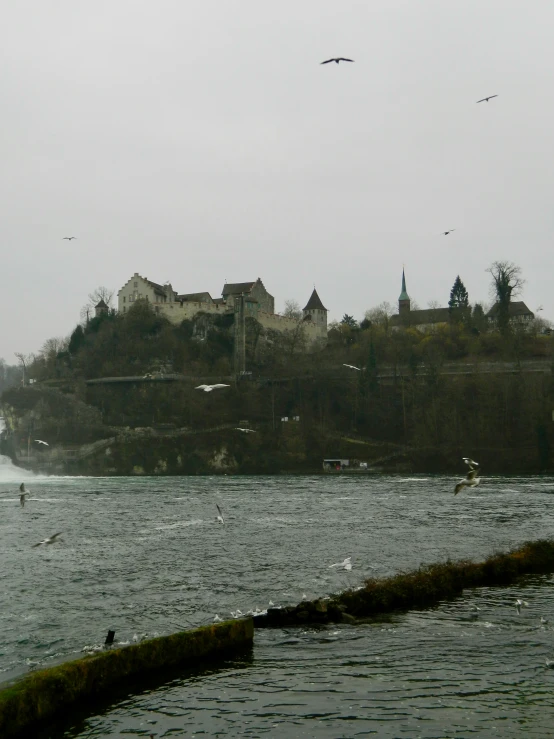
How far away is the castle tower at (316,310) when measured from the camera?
169 m

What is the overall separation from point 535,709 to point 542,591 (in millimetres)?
11470

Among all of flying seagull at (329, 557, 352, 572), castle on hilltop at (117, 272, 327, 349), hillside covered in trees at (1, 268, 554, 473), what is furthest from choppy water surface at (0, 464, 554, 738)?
castle on hilltop at (117, 272, 327, 349)

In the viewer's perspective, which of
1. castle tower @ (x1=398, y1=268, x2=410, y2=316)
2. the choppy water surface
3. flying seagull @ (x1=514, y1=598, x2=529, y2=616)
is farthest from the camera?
castle tower @ (x1=398, y1=268, x2=410, y2=316)

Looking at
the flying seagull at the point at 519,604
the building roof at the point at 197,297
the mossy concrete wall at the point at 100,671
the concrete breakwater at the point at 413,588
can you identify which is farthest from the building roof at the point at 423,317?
the mossy concrete wall at the point at 100,671

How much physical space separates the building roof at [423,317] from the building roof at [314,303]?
16.5 meters

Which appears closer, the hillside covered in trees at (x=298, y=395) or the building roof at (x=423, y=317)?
the hillside covered in trees at (x=298, y=395)

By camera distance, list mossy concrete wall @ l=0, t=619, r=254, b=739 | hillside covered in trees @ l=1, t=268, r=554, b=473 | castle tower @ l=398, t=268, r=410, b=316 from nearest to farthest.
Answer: mossy concrete wall @ l=0, t=619, r=254, b=739, hillside covered in trees @ l=1, t=268, r=554, b=473, castle tower @ l=398, t=268, r=410, b=316

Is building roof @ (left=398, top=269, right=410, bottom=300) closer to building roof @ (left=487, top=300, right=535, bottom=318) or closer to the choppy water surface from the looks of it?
building roof @ (left=487, top=300, right=535, bottom=318)

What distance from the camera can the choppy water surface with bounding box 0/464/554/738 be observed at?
53.3 feet

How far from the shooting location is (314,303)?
170375 mm

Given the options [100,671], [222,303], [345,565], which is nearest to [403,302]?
[222,303]

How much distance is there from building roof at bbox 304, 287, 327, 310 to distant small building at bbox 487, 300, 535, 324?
124 ft

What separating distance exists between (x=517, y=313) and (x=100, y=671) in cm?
15003

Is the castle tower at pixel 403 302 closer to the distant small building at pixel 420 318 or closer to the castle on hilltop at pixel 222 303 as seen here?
the distant small building at pixel 420 318
